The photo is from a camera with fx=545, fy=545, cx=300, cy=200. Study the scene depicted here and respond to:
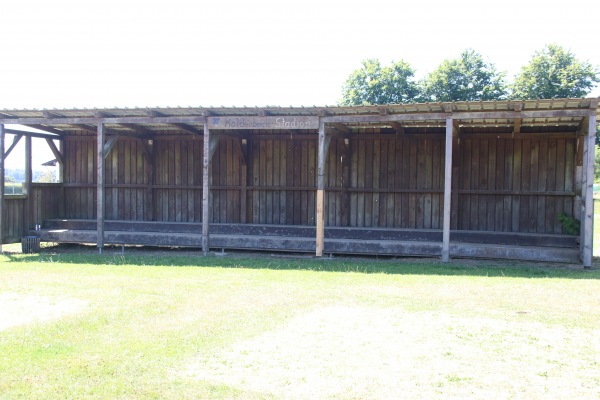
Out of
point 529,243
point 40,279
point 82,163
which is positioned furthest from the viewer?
point 82,163

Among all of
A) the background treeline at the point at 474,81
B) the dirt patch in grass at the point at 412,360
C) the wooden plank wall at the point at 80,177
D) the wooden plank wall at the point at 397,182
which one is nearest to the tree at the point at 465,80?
the background treeline at the point at 474,81

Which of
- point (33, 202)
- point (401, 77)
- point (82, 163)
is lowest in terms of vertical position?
point (33, 202)

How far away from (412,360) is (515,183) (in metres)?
9.55

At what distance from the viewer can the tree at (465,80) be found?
32.2 meters

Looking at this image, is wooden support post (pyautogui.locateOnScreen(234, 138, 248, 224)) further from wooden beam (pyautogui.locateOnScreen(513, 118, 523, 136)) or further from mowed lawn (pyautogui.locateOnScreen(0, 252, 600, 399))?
wooden beam (pyautogui.locateOnScreen(513, 118, 523, 136))

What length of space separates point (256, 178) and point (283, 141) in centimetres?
129

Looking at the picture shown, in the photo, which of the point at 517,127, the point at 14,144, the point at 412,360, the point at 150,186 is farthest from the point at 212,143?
the point at 412,360

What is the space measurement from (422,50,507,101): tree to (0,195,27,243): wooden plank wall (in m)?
A: 24.7

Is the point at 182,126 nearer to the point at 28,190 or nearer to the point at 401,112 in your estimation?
the point at 28,190

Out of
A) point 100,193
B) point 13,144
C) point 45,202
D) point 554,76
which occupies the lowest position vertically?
point 45,202

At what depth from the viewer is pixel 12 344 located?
5.66 m

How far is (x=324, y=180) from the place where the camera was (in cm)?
1275

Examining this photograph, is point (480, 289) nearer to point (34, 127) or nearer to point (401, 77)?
point (34, 127)

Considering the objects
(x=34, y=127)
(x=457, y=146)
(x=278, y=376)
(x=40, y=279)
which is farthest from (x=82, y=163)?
(x=278, y=376)
